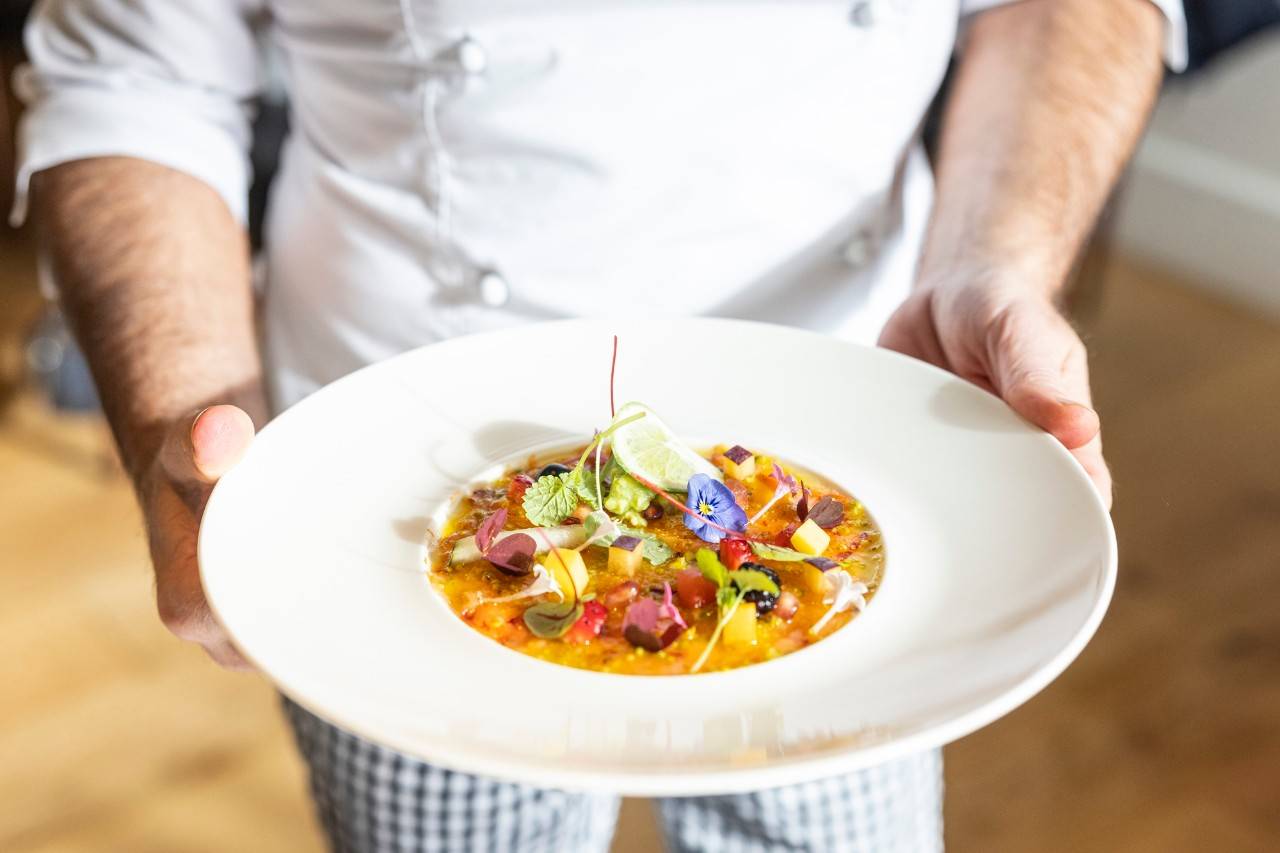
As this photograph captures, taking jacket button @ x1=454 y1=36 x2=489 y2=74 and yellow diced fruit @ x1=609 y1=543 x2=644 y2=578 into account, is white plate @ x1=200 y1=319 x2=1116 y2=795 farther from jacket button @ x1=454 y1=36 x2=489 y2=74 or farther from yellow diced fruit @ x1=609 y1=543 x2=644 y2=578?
jacket button @ x1=454 y1=36 x2=489 y2=74

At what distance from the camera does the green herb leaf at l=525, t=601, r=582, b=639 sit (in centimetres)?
77

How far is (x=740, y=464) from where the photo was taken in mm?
905

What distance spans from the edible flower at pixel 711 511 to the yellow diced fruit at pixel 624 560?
0.05 m

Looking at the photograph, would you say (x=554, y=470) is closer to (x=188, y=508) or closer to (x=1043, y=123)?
(x=188, y=508)

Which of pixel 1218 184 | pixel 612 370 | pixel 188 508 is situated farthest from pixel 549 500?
pixel 1218 184

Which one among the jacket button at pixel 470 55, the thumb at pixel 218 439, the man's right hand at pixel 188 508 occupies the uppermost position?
the jacket button at pixel 470 55

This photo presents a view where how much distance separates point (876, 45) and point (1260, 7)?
1.44 m

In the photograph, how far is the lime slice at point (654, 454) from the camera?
34.3 inches

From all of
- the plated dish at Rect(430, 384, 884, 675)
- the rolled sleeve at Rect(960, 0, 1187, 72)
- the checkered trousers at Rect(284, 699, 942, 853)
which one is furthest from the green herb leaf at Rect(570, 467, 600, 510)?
the rolled sleeve at Rect(960, 0, 1187, 72)

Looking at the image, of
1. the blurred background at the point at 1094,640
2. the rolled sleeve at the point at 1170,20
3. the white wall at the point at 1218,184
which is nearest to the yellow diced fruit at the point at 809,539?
the rolled sleeve at the point at 1170,20

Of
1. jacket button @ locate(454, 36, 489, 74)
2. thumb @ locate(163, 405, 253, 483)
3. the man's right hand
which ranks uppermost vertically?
jacket button @ locate(454, 36, 489, 74)

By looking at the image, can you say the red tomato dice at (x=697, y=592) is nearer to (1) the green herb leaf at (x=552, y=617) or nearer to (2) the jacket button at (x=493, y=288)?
(1) the green herb leaf at (x=552, y=617)

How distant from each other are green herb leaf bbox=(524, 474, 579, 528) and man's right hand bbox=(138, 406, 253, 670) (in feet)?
0.61

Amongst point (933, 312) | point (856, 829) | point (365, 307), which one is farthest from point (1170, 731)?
point (365, 307)
